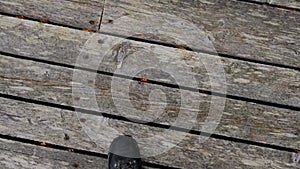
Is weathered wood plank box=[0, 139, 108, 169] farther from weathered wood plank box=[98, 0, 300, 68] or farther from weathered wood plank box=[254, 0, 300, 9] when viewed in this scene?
weathered wood plank box=[254, 0, 300, 9]

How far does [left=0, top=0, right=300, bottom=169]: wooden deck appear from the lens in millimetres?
1572

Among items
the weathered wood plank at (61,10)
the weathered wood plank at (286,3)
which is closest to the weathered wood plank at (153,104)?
the weathered wood plank at (61,10)

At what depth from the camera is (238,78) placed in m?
1.57

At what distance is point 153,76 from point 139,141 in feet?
0.80

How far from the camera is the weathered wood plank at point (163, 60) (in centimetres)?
157

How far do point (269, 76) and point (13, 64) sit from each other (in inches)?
36.8

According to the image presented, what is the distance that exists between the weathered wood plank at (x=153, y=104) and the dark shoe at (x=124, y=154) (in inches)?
4.0

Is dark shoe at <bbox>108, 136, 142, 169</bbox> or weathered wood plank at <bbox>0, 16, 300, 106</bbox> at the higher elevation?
weathered wood plank at <bbox>0, 16, 300, 106</bbox>

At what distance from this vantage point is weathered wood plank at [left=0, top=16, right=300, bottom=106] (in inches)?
61.8

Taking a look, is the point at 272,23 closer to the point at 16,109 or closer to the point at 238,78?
the point at 238,78

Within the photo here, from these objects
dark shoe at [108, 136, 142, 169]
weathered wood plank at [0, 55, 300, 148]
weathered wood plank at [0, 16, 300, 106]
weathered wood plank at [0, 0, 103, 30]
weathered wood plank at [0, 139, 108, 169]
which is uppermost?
weathered wood plank at [0, 0, 103, 30]

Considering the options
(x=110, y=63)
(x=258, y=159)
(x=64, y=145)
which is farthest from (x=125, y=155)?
(x=258, y=159)

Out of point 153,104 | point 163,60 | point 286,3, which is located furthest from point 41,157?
point 286,3

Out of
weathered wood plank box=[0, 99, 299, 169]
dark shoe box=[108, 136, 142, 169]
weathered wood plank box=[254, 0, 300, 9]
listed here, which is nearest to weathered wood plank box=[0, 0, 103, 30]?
weathered wood plank box=[0, 99, 299, 169]
